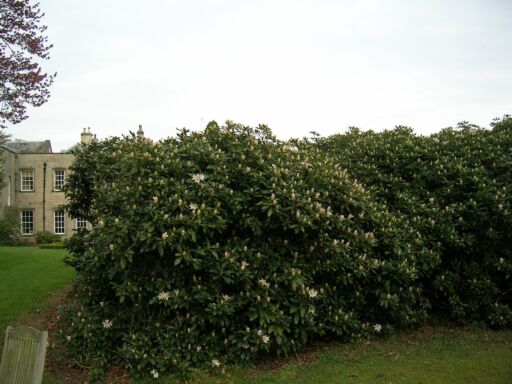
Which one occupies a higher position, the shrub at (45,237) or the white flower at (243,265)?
the white flower at (243,265)

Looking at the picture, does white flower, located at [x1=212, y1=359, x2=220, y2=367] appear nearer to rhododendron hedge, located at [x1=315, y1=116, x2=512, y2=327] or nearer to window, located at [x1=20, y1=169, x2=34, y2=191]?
rhododendron hedge, located at [x1=315, y1=116, x2=512, y2=327]

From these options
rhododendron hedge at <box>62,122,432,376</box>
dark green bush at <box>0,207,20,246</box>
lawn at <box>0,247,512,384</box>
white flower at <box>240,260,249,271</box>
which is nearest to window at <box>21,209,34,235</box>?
dark green bush at <box>0,207,20,246</box>

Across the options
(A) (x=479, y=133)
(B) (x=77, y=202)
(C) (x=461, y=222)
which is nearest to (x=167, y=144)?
(B) (x=77, y=202)

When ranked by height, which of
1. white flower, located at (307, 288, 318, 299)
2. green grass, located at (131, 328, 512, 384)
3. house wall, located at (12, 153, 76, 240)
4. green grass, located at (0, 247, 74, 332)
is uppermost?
house wall, located at (12, 153, 76, 240)

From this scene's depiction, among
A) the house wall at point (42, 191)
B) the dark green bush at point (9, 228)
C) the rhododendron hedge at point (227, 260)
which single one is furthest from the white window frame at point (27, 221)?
the rhododendron hedge at point (227, 260)

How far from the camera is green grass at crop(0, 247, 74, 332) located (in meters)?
8.01

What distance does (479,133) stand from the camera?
26.7ft

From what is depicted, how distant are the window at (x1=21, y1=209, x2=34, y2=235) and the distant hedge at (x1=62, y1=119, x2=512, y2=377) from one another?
3124 cm

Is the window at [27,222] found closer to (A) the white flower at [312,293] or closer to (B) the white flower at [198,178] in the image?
(B) the white flower at [198,178]

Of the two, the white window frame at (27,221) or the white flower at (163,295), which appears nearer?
the white flower at (163,295)

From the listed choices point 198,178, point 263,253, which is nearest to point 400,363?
point 263,253

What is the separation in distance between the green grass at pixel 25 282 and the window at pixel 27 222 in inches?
845

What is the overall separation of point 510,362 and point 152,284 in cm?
438

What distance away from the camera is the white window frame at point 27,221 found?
34.5m
